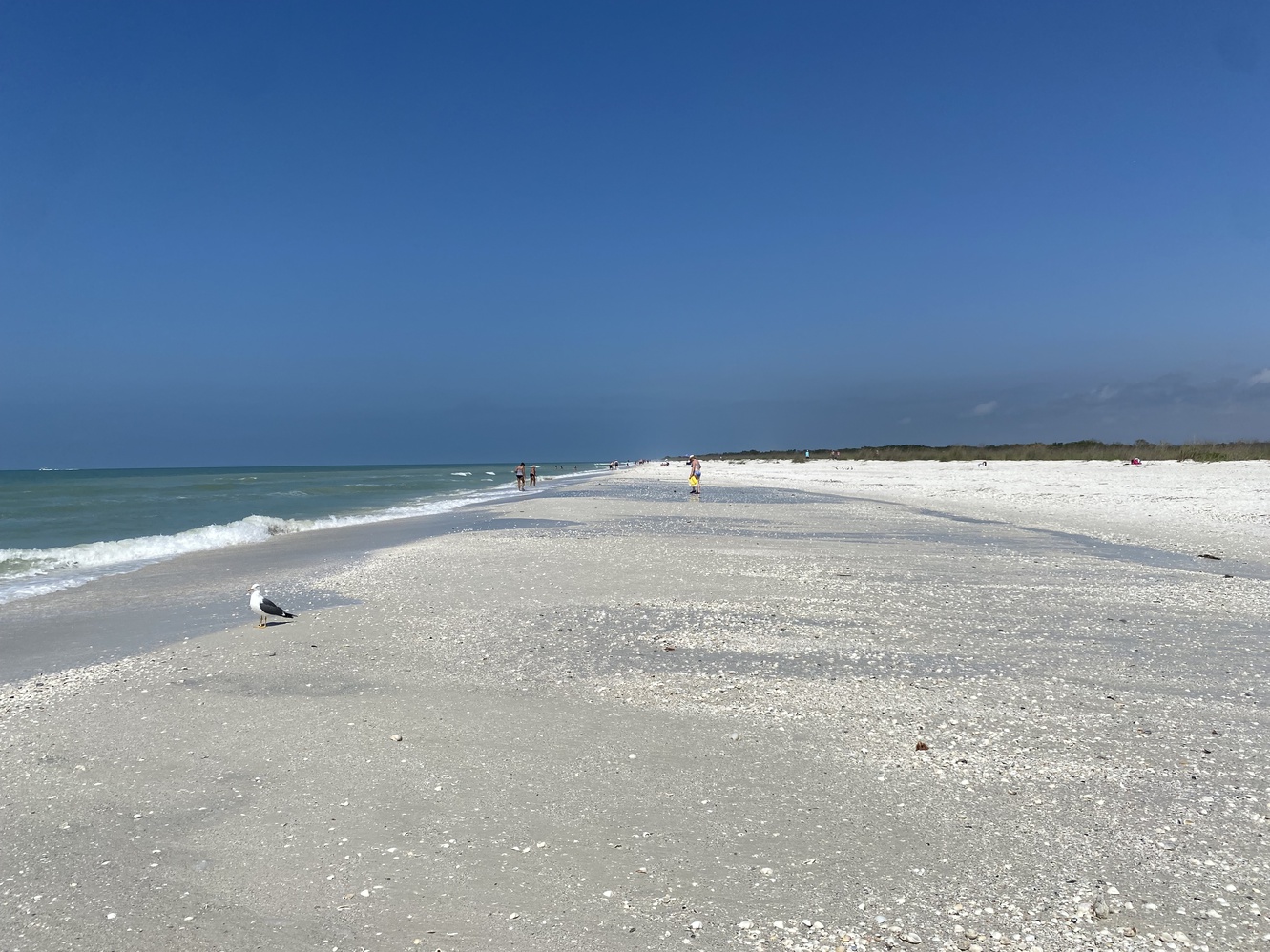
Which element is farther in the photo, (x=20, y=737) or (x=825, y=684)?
(x=825, y=684)

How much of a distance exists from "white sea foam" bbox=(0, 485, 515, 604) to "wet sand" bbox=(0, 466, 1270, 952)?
673 centimetres

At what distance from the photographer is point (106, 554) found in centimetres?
1669

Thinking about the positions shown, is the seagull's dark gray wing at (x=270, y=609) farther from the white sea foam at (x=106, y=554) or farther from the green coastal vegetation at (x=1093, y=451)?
the green coastal vegetation at (x=1093, y=451)

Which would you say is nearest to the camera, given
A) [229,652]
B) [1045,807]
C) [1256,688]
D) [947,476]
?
[1045,807]

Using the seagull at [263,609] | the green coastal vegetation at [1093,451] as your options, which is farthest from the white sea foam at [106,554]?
the green coastal vegetation at [1093,451]

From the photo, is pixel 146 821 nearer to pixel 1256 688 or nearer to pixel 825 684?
pixel 825 684

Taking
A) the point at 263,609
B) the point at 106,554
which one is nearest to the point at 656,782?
the point at 263,609

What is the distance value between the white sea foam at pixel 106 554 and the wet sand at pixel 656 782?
22.1ft

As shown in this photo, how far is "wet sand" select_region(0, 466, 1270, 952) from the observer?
3.34 m

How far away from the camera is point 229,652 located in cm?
788

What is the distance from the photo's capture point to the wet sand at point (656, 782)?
11.0 ft

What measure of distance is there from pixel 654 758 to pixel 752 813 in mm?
938

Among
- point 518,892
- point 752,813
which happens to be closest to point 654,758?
point 752,813

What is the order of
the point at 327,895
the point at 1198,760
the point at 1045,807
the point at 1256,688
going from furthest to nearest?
Answer: the point at 1256,688 < the point at 1198,760 < the point at 1045,807 < the point at 327,895
